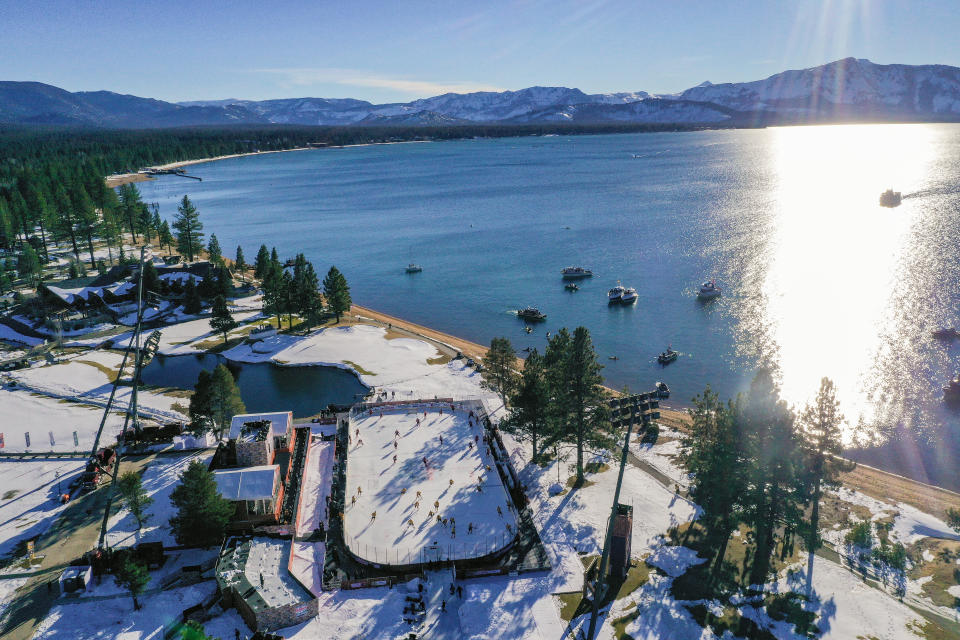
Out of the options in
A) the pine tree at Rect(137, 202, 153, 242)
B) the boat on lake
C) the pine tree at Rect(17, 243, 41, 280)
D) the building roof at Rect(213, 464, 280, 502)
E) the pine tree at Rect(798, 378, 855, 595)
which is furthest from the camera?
the pine tree at Rect(137, 202, 153, 242)

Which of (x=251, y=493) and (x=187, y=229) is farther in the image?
(x=187, y=229)

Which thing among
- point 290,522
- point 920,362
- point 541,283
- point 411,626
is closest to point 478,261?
point 541,283

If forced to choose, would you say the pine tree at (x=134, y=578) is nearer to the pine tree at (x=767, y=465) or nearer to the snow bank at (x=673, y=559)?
the snow bank at (x=673, y=559)

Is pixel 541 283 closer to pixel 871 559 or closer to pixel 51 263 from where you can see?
pixel 871 559

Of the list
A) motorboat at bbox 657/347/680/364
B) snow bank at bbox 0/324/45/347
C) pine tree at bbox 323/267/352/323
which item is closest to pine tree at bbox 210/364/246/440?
pine tree at bbox 323/267/352/323

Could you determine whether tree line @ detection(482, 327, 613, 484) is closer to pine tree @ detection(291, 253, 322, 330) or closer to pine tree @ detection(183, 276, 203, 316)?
pine tree @ detection(291, 253, 322, 330)

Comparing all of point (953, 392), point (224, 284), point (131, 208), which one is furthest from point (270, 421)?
point (131, 208)

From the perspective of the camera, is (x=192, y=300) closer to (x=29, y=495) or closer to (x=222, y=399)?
(x=222, y=399)
